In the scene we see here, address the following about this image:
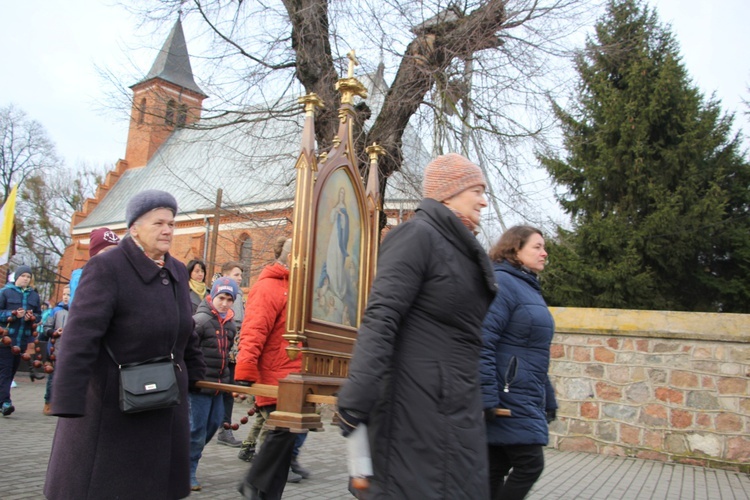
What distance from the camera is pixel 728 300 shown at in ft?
57.4

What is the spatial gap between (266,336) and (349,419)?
2806 millimetres

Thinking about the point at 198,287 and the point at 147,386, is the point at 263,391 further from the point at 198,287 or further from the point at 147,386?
the point at 198,287

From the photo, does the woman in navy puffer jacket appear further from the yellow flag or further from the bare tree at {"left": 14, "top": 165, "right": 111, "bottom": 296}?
the bare tree at {"left": 14, "top": 165, "right": 111, "bottom": 296}

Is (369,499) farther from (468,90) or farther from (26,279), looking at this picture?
(468,90)

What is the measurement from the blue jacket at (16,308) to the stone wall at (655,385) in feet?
24.1

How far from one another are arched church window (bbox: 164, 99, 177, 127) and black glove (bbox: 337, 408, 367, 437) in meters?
10.2

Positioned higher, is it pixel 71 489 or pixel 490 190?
pixel 490 190

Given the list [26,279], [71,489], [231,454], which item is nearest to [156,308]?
[71,489]

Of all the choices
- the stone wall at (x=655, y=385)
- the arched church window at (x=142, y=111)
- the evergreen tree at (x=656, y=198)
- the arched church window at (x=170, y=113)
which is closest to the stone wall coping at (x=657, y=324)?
the stone wall at (x=655, y=385)

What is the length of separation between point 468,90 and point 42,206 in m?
39.5

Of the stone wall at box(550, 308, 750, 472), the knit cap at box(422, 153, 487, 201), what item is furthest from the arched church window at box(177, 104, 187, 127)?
the knit cap at box(422, 153, 487, 201)

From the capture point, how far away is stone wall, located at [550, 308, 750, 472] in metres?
7.71

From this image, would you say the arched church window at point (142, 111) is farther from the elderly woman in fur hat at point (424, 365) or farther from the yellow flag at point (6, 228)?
the elderly woman in fur hat at point (424, 365)

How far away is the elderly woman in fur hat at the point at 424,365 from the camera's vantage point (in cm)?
214
